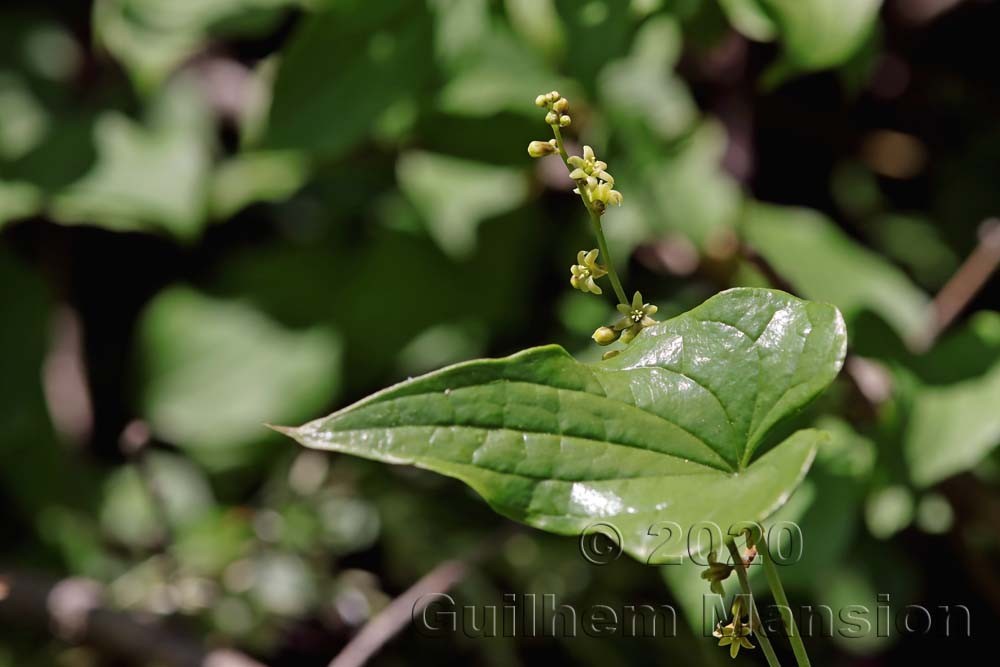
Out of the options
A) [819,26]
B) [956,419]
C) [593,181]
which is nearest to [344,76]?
[819,26]

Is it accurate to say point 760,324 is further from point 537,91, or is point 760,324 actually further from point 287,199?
point 287,199

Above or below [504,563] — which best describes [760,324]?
above

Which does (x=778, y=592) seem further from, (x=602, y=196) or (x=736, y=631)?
(x=602, y=196)

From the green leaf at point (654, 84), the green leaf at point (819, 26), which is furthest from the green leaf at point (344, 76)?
the green leaf at point (819, 26)

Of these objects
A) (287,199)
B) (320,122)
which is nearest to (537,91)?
(320,122)

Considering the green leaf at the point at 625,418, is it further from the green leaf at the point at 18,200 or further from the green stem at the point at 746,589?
the green leaf at the point at 18,200

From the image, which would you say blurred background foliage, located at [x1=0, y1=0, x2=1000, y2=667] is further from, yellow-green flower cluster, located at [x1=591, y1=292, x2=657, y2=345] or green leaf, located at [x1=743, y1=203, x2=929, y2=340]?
yellow-green flower cluster, located at [x1=591, y1=292, x2=657, y2=345]

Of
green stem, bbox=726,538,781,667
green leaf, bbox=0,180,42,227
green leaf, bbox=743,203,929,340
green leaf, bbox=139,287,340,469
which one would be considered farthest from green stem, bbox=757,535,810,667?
green leaf, bbox=0,180,42,227
